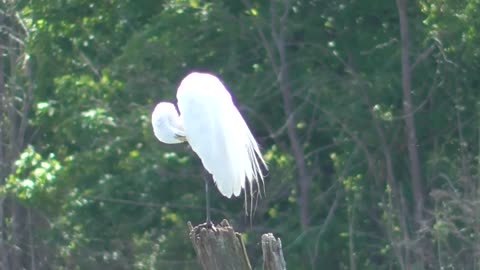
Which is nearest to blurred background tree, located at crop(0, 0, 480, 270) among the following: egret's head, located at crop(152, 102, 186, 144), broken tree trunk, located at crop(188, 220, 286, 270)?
egret's head, located at crop(152, 102, 186, 144)

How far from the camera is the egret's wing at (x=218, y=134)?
6.71m

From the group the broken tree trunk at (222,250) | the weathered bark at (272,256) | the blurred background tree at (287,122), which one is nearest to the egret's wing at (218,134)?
the broken tree trunk at (222,250)

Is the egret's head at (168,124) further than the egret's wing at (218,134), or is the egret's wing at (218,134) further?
the egret's head at (168,124)

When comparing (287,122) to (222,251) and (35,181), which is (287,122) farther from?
(222,251)

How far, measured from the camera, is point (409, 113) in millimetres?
9961

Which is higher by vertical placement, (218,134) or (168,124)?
(168,124)

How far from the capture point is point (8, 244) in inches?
533

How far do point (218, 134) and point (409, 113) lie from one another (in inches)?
136

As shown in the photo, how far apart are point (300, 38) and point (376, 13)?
0.73m

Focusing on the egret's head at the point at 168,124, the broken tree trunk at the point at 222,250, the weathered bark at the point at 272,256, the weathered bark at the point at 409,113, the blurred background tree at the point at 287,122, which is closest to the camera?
the weathered bark at the point at 272,256

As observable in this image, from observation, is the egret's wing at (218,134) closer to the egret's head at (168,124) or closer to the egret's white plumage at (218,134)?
the egret's white plumage at (218,134)

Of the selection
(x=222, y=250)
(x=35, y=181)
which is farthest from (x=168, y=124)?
(x=35, y=181)

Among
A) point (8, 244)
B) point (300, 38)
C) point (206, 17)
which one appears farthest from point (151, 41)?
point (8, 244)

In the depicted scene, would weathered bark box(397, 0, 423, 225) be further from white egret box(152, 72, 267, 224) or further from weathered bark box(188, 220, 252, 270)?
weathered bark box(188, 220, 252, 270)
